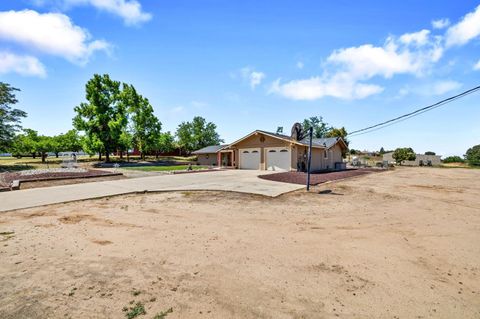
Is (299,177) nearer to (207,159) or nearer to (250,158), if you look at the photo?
(250,158)

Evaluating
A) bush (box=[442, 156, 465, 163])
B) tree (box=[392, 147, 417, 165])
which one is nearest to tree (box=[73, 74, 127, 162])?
tree (box=[392, 147, 417, 165])

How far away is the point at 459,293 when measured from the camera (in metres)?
3.77

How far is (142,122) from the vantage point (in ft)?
148

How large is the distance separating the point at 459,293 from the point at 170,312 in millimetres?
4462

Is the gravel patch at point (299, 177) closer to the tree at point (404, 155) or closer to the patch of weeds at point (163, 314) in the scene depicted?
the patch of weeds at point (163, 314)

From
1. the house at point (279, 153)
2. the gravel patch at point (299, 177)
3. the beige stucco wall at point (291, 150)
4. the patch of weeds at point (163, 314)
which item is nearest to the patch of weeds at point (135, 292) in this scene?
the patch of weeds at point (163, 314)

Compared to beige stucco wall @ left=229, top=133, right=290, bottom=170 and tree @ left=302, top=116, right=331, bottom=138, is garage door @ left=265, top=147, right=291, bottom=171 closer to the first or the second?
beige stucco wall @ left=229, top=133, right=290, bottom=170

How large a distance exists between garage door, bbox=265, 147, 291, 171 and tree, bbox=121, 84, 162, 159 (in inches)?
1082

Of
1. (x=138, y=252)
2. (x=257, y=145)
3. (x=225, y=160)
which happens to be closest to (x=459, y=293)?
(x=138, y=252)

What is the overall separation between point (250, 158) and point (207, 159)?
14447 mm

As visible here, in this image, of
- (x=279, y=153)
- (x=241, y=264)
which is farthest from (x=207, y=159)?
(x=241, y=264)

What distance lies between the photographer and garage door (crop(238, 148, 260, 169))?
2778cm

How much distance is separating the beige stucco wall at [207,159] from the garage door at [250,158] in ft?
36.8

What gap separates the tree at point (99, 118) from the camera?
118ft
